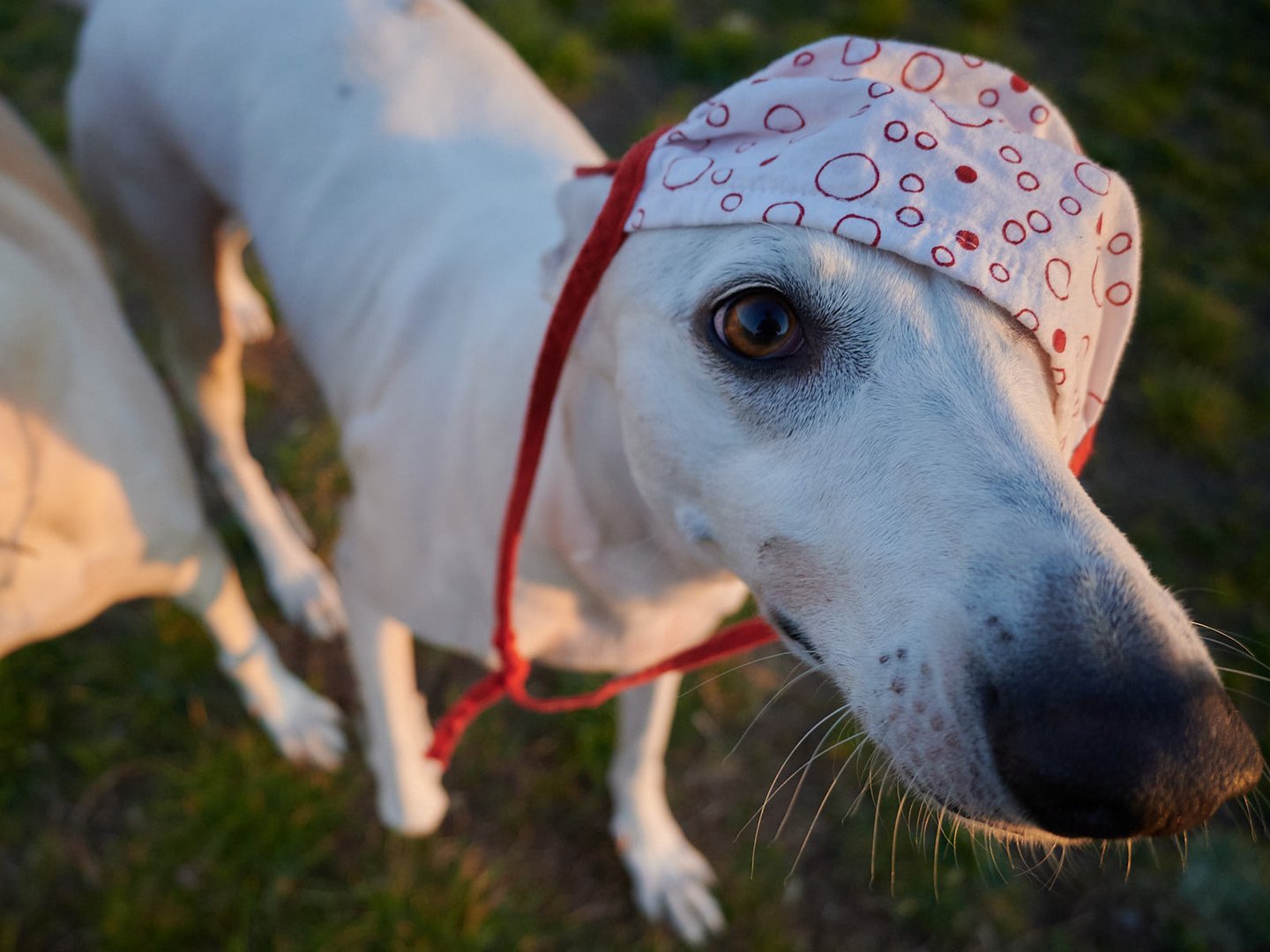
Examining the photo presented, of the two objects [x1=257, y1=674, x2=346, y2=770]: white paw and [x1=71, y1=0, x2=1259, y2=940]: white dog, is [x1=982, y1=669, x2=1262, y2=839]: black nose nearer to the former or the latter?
[x1=71, y1=0, x2=1259, y2=940]: white dog

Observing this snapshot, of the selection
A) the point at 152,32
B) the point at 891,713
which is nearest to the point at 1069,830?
the point at 891,713

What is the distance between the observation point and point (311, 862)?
252 centimetres

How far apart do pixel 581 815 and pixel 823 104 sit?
87.4 inches

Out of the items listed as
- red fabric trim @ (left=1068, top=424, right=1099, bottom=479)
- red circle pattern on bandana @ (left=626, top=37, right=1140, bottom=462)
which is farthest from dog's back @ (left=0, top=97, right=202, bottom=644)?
red fabric trim @ (left=1068, top=424, right=1099, bottom=479)

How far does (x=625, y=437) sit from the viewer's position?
1383 mm

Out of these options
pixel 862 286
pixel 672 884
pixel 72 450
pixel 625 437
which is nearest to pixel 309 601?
pixel 72 450

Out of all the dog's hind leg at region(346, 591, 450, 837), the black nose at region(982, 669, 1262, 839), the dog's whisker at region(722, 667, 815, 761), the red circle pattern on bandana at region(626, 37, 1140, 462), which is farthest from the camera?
the dog's hind leg at region(346, 591, 450, 837)

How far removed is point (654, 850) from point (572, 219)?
1867 mm

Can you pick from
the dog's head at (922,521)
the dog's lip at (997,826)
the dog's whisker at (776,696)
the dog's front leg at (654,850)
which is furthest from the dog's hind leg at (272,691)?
the dog's lip at (997,826)

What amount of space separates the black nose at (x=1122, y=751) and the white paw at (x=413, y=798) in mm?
1784

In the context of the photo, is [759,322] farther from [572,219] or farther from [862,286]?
Answer: [572,219]

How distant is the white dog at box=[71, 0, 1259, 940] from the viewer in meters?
0.96

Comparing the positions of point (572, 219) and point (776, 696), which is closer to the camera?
point (776, 696)

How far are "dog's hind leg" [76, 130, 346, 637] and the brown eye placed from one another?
2085mm
